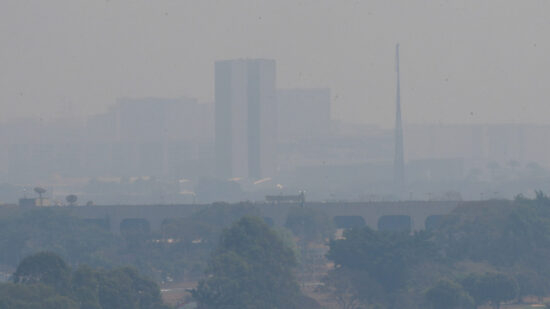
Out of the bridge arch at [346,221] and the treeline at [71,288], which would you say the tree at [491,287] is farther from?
the bridge arch at [346,221]

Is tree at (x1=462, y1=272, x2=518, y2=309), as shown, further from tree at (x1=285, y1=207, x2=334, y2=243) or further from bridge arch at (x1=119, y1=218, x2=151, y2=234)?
bridge arch at (x1=119, y1=218, x2=151, y2=234)

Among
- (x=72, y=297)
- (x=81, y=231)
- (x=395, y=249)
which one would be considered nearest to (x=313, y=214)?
(x=81, y=231)

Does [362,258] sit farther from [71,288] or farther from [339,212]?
[339,212]

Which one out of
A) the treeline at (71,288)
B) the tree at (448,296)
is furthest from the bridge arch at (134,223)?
the treeline at (71,288)

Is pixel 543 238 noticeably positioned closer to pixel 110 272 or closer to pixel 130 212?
pixel 110 272

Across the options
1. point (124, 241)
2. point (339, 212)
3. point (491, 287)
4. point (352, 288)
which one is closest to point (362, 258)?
point (352, 288)
